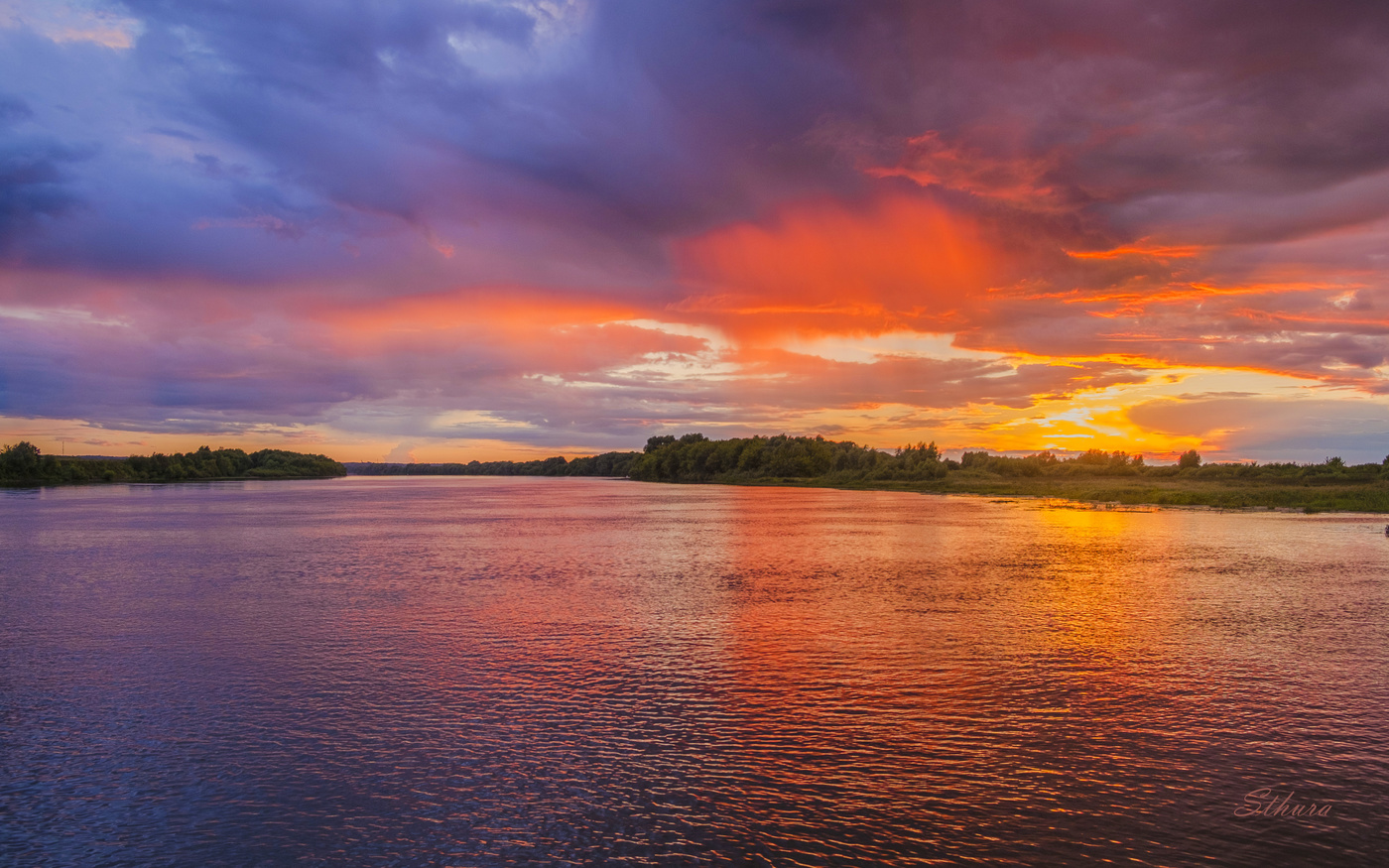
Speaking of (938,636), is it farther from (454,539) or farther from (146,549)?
(146,549)

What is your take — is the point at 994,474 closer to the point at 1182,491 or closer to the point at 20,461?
the point at 1182,491

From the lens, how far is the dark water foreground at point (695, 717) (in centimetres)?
921

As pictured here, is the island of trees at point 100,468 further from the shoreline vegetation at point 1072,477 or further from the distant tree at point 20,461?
the shoreline vegetation at point 1072,477

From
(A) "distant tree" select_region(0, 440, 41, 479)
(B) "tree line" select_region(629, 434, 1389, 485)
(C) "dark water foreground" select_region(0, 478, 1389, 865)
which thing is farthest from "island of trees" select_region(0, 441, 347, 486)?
(C) "dark water foreground" select_region(0, 478, 1389, 865)

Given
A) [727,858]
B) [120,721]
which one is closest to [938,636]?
[727,858]

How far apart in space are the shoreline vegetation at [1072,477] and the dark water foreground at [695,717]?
48455 millimetres

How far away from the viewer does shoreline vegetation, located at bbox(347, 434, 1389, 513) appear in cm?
7106

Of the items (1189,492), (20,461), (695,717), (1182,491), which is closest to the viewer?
(695,717)

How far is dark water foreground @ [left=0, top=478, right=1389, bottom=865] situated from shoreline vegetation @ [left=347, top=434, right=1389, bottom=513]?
159ft

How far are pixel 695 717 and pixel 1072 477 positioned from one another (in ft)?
377

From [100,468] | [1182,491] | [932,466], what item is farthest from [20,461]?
[1182,491]

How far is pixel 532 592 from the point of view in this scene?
2555 centimetres

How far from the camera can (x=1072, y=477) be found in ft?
377

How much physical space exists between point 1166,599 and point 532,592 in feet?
63.0
